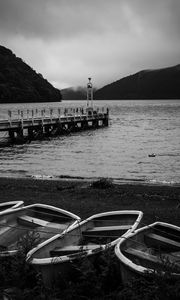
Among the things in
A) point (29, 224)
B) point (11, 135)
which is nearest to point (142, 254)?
point (29, 224)

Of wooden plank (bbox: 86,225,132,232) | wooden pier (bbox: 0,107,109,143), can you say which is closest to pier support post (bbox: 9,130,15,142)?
wooden pier (bbox: 0,107,109,143)

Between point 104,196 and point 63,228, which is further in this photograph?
point 104,196

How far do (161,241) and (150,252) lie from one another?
403 mm

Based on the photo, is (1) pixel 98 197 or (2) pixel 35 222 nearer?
(2) pixel 35 222

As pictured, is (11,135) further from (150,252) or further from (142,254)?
(142,254)

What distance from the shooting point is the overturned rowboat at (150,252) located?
5.67 meters

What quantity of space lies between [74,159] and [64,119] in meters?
21.2

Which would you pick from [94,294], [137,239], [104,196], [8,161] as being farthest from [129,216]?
[8,161]

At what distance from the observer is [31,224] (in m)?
8.38

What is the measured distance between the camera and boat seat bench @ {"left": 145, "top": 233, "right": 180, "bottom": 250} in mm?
6906

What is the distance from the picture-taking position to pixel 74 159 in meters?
28.5

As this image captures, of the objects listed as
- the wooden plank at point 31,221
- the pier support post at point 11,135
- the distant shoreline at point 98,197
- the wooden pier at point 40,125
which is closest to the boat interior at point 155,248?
the wooden plank at point 31,221

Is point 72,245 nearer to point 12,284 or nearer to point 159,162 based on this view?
point 12,284

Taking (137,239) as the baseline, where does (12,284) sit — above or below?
below
